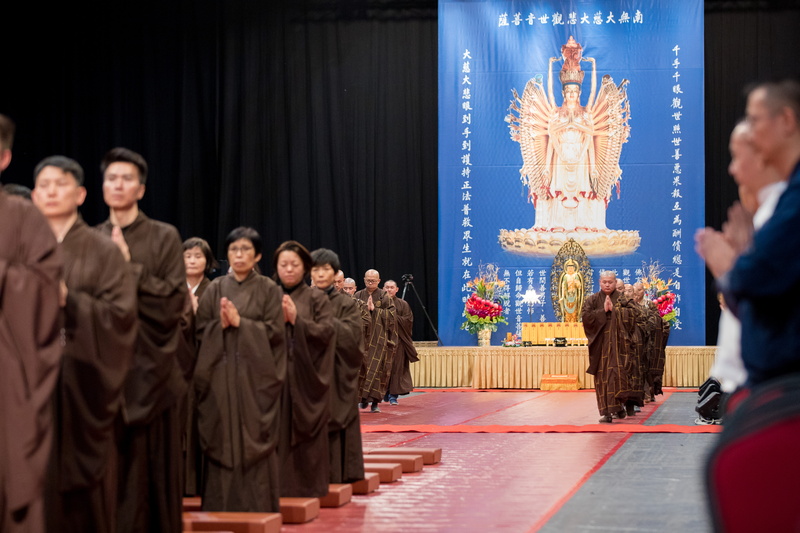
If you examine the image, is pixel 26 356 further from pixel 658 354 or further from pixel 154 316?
pixel 658 354

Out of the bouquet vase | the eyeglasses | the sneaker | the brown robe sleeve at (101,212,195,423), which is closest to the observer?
the brown robe sleeve at (101,212,195,423)

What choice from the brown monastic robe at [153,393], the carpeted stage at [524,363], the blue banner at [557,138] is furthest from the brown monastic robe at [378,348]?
the brown monastic robe at [153,393]

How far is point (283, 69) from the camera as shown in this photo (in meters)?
15.4

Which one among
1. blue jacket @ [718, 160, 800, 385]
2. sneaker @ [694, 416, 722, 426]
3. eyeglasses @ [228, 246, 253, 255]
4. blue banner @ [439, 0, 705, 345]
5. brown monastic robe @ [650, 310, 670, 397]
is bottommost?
sneaker @ [694, 416, 722, 426]

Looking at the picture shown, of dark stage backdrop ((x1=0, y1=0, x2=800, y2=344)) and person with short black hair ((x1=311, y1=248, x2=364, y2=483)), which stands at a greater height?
dark stage backdrop ((x1=0, y1=0, x2=800, y2=344))

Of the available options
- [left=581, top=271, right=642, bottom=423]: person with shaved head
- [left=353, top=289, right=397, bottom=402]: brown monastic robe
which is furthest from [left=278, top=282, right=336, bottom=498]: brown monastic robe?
[left=353, top=289, right=397, bottom=402]: brown monastic robe

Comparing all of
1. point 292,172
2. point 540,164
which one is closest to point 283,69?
point 292,172

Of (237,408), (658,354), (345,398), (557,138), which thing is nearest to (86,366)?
(237,408)

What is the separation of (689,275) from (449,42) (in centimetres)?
455

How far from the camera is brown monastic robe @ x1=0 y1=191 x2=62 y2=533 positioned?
9.05ft

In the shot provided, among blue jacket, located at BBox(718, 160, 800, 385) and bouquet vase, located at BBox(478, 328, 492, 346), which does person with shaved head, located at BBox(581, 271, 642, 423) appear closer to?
bouquet vase, located at BBox(478, 328, 492, 346)

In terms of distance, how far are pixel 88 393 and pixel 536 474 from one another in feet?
12.1

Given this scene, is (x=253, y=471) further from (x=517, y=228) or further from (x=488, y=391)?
(x=517, y=228)

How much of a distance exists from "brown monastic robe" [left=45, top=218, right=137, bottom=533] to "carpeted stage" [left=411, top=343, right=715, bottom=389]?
10.7 m
